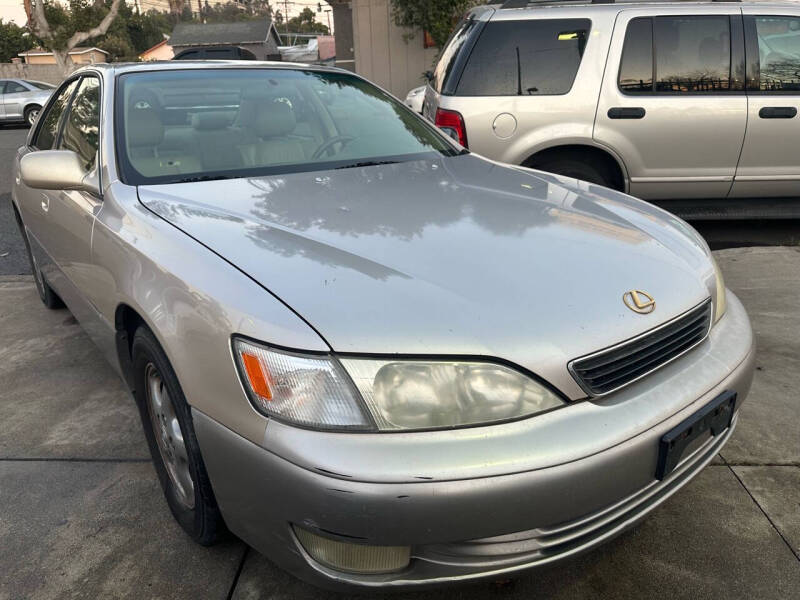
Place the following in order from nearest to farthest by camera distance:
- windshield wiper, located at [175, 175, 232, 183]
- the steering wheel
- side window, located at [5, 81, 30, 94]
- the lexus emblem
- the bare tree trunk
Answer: the lexus emblem → windshield wiper, located at [175, 175, 232, 183] → the steering wheel → side window, located at [5, 81, 30, 94] → the bare tree trunk

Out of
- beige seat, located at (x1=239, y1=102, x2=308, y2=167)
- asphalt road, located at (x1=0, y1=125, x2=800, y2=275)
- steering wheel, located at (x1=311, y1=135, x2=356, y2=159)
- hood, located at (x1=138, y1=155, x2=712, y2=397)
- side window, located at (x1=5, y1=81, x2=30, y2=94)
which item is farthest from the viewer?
side window, located at (x1=5, y1=81, x2=30, y2=94)

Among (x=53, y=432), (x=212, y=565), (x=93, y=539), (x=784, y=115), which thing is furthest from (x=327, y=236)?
(x=784, y=115)

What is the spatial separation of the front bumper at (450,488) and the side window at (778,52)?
424cm

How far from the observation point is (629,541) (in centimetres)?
212

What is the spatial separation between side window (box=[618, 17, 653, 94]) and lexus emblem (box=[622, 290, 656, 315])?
141 inches

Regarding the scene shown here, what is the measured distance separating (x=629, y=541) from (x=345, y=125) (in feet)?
7.03

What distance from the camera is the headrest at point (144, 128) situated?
261cm

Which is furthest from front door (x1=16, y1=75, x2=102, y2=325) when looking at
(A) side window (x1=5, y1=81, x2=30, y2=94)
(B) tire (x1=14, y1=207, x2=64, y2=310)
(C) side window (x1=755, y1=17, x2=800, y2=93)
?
(A) side window (x1=5, y1=81, x2=30, y2=94)

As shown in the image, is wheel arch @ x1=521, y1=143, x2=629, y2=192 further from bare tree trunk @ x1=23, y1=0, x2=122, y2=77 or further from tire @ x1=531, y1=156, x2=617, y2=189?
bare tree trunk @ x1=23, y1=0, x2=122, y2=77

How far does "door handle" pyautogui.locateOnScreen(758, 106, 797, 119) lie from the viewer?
4.88 m

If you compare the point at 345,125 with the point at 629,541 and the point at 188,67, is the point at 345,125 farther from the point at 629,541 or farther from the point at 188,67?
the point at 629,541

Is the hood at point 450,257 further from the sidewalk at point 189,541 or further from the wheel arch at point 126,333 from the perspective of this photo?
the sidewalk at point 189,541

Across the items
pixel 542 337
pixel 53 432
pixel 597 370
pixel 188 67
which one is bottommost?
pixel 53 432

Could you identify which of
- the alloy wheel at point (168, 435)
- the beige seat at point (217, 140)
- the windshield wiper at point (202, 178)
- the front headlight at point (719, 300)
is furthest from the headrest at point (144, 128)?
the front headlight at point (719, 300)
